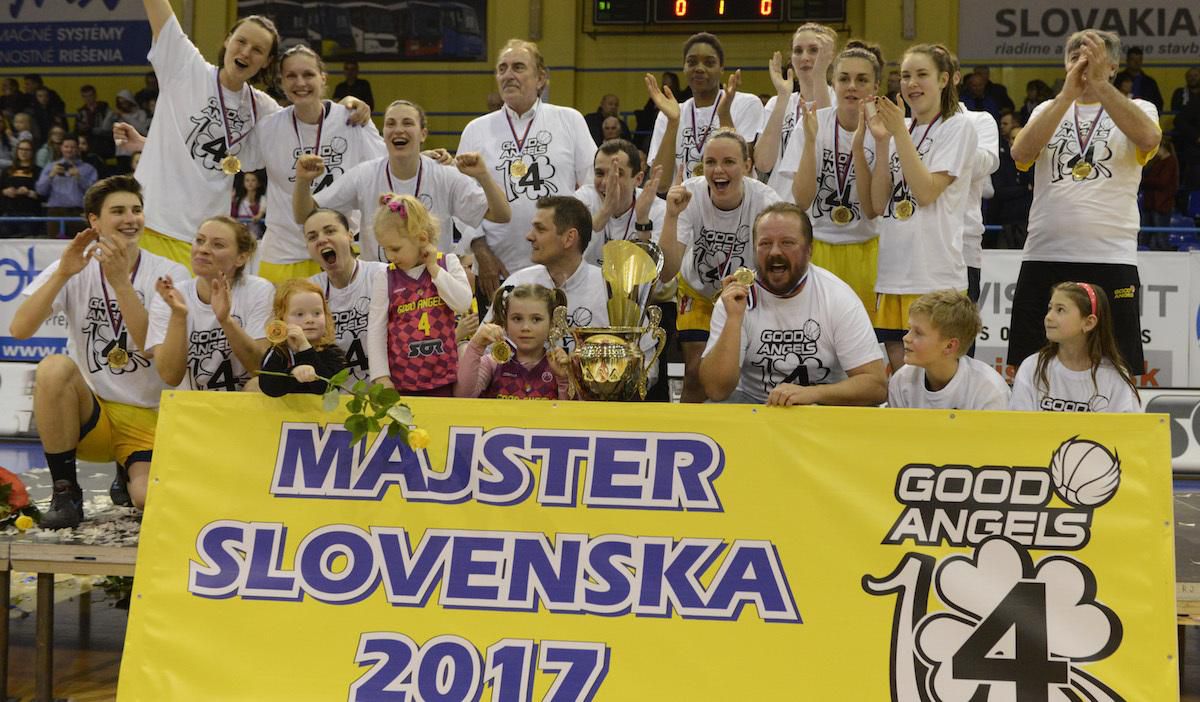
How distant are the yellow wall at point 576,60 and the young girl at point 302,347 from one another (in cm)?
1170

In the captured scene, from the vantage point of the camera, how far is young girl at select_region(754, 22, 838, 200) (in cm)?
629

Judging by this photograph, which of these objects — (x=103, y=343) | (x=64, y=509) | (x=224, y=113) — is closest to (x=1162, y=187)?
(x=224, y=113)

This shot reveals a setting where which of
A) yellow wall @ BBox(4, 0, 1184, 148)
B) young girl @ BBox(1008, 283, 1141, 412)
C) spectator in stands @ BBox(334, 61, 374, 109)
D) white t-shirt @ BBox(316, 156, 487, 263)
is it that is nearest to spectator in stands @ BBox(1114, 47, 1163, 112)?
yellow wall @ BBox(4, 0, 1184, 148)

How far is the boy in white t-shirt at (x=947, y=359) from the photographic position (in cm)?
454

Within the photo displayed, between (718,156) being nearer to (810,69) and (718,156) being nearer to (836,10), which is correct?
(810,69)

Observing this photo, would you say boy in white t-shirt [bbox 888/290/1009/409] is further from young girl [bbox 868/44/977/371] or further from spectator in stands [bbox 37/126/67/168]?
spectator in stands [bbox 37/126/67/168]

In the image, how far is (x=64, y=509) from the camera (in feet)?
15.4

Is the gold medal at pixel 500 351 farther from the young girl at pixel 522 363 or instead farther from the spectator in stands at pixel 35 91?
the spectator in stands at pixel 35 91

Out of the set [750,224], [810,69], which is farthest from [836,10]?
[750,224]

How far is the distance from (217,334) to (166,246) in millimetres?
1022

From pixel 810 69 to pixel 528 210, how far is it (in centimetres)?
166

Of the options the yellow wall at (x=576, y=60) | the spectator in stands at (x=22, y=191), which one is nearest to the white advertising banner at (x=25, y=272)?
the spectator in stands at (x=22, y=191)

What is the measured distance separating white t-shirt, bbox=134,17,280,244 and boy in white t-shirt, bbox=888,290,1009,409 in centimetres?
340

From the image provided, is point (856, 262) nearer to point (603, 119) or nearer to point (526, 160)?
point (526, 160)
